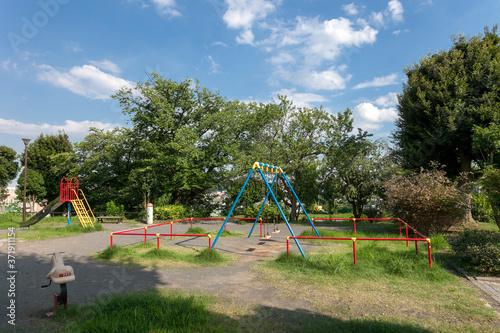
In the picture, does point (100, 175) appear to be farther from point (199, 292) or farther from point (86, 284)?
point (199, 292)

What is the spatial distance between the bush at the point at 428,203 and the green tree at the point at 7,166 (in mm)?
37131

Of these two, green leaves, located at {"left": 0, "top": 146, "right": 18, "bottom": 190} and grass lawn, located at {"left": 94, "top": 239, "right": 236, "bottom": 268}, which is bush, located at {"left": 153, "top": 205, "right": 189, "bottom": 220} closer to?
grass lawn, located at {"left": 94, "top": 239, "right": 236, "bottom": 268}

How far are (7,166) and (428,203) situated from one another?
39080 mm

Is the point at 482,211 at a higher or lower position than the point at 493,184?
lower

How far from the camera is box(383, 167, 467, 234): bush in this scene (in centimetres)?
1116

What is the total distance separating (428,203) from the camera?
11.2m

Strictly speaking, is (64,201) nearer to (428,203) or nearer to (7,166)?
(428,203)

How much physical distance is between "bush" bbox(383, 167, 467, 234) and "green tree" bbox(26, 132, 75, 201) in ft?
88.4

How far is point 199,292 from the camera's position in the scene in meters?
5.85

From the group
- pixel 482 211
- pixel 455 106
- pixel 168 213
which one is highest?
pixel 455 106

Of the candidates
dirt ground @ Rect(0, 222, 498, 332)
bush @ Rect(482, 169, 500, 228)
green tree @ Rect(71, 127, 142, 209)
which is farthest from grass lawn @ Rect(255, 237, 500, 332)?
green tree @ Rect(71, 127, 142, 209)

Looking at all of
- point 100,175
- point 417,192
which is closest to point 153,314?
point 417,192

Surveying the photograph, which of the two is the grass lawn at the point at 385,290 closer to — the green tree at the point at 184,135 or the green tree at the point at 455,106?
the green tree at the point at 455,106

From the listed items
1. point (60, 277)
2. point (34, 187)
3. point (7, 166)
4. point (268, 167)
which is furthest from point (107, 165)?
point (60, 277)
